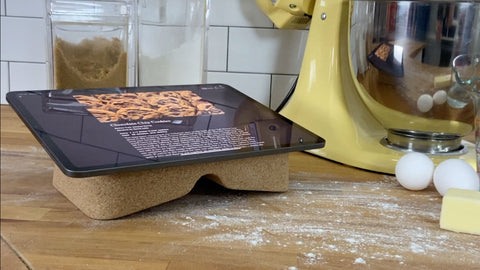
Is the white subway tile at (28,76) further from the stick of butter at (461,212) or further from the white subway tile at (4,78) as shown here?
the stick of butter at (461,212)

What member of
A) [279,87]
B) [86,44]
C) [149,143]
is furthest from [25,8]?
[149,143]

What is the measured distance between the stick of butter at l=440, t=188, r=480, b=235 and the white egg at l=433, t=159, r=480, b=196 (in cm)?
7

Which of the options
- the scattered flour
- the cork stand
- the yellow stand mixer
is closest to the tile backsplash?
the yellow stand mixer

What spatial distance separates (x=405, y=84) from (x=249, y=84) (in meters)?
0.37

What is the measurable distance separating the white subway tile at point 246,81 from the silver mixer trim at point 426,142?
297 millimetres

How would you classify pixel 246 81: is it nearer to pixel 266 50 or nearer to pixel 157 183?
pixel 266 50

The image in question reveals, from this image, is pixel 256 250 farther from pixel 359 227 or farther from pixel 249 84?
pixel 249 84

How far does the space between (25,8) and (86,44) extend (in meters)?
0.23

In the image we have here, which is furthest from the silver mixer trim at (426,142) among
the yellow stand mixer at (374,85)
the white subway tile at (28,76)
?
the white subway tile at (28,76)

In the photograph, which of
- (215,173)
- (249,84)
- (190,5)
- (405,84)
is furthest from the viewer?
(249,84)

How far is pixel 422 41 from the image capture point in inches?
26.2

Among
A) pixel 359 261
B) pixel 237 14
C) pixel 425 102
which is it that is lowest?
pixel 359 261

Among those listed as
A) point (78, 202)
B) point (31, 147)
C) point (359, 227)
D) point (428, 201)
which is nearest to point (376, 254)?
point (359, 227)

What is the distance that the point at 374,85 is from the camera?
0.72 meters
